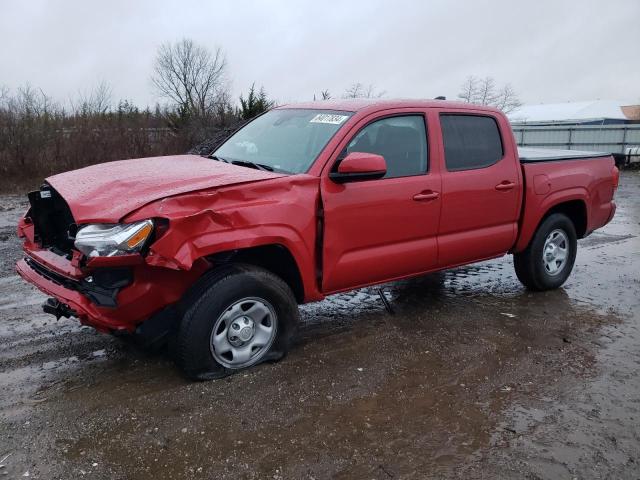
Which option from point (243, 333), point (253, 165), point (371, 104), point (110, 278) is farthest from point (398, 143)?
point (110, 278)

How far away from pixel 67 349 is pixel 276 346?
1.65m

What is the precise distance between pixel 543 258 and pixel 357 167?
2.89 meters

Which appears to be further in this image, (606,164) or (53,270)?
(606,164)

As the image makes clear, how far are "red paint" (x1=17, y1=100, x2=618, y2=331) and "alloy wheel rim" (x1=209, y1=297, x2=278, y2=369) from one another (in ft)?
1.11

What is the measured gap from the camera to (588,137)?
2262 centimetres

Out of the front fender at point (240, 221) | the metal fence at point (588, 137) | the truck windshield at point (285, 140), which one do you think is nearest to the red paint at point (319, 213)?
the front fender at point (240, 221)

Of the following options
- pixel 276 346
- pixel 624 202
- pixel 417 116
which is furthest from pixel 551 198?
pixel 624 202

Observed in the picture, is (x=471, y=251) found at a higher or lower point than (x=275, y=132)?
lower

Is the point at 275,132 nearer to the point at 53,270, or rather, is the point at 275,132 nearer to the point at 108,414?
the point at 53,270

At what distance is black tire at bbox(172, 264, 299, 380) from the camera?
356cm

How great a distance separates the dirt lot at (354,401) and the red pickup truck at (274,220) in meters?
0.45

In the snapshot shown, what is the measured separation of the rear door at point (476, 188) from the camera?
4.86 metres

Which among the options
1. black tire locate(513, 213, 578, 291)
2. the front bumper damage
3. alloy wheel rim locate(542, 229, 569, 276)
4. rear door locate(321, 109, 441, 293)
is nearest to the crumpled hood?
the front bumper damage

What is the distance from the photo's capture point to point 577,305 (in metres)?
5.61
